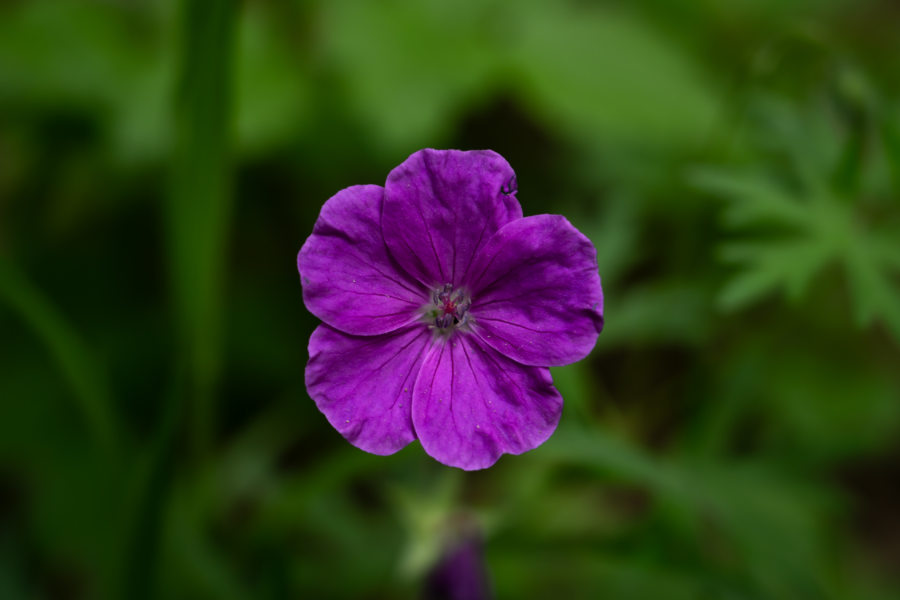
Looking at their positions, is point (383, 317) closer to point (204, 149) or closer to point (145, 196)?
point (204, 149)

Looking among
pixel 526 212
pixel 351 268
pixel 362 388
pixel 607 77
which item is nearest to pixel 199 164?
pixel 351 268

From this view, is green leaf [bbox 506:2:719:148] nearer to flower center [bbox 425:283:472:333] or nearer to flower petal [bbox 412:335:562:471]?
flower center [bbox 425:283:472:333]

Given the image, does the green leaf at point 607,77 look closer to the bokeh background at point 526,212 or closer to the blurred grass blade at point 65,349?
the bokeh background at point 526,212

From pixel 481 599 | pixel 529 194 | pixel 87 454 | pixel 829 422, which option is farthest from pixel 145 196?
pixel 829 422

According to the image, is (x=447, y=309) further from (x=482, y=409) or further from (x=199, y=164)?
(x=199, y=164)

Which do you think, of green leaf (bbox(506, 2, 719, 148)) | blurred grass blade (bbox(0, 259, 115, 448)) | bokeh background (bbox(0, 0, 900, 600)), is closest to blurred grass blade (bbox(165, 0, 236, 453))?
bokeh background (bbox(0, 0, 900, 600))

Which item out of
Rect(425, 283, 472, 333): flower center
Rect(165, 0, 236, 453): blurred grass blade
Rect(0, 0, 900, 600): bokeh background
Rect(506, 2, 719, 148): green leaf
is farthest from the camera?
Rect(506, 2, 719, 148): green leaf
